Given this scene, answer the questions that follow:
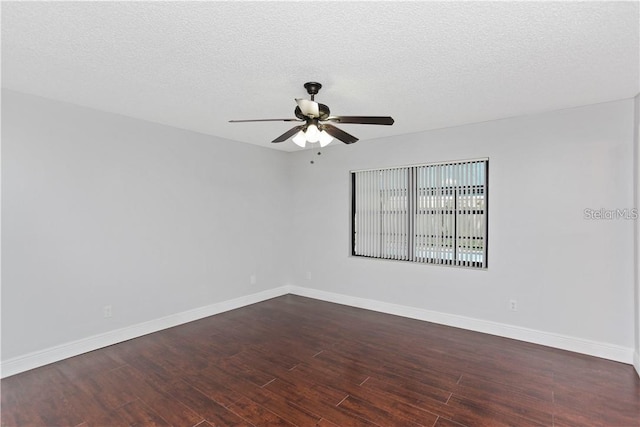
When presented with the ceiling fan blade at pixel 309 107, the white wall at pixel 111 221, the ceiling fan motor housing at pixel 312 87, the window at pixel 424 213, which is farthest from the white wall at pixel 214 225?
the ceiling fan blade at pixel 309 107

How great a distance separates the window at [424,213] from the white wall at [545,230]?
0.48ft

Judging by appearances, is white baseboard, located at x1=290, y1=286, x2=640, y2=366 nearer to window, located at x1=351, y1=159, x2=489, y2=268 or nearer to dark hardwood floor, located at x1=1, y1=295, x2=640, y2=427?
dark hardwood floor, located at x1=1, y1=295, x2=640, y2=427

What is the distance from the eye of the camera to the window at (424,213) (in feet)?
13.3

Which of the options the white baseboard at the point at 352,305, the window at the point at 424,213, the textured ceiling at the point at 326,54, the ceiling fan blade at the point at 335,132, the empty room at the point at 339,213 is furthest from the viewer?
the window at the point at 424,213

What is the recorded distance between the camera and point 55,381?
9.12 ft

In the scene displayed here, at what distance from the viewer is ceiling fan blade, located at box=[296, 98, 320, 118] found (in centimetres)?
231

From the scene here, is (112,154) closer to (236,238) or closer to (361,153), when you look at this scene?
(236,238)

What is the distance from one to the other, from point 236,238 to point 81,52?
3148 millimetres

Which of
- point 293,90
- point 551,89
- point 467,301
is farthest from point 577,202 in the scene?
point 293,90

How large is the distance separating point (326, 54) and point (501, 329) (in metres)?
3.60

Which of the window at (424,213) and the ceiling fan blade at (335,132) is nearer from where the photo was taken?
the ceiling fan blade at (335,132)

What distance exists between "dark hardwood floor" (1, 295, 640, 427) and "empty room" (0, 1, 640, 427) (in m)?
0.02

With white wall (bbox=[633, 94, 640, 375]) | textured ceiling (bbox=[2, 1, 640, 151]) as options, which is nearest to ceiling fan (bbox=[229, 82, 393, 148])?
textured ceiling (bbox=[2, 1, 640, 151])

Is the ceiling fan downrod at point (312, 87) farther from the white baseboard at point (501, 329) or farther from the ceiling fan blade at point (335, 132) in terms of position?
the white baseboard at point (501, 329)
